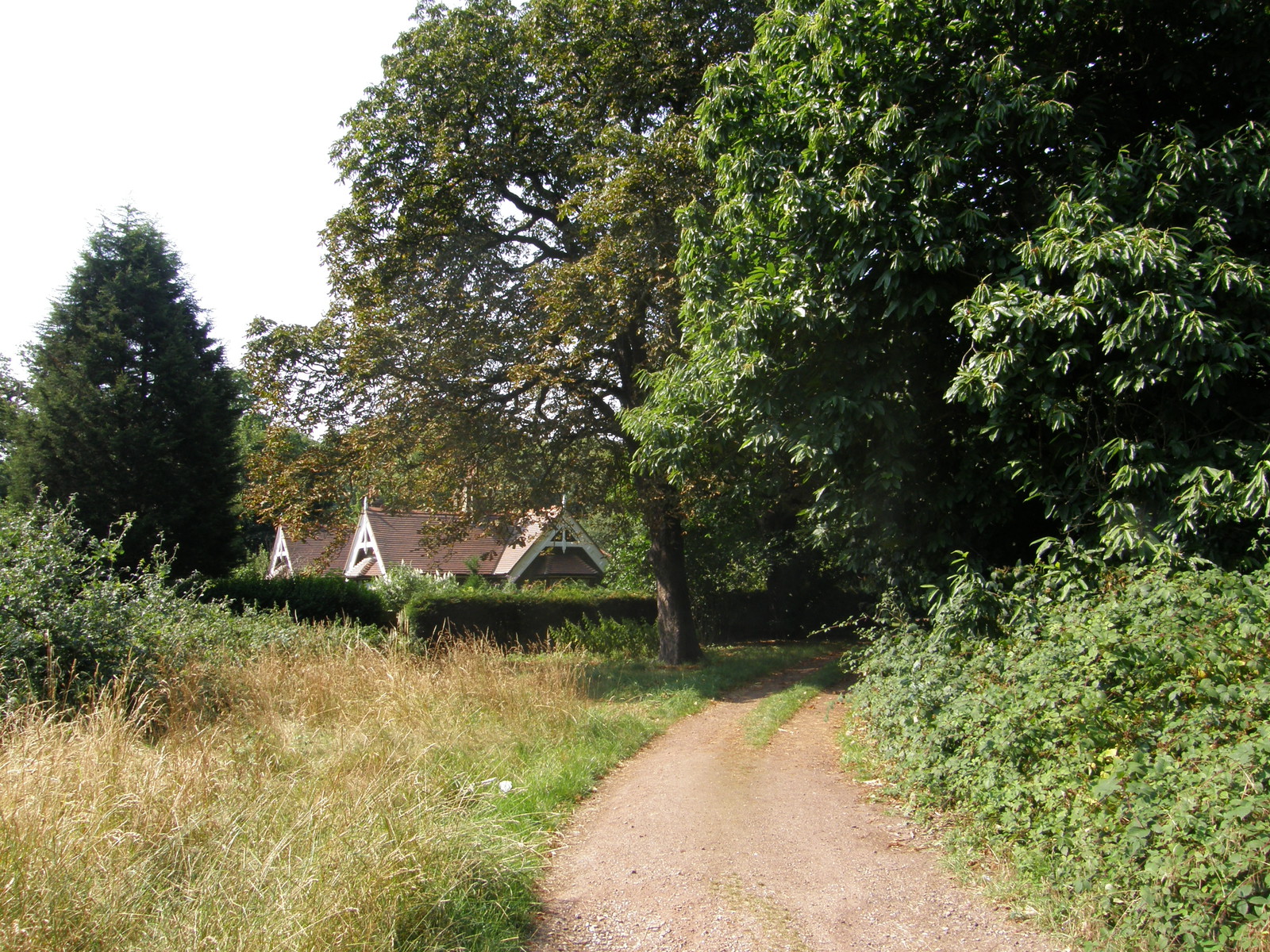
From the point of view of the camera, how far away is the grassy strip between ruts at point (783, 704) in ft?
33.3

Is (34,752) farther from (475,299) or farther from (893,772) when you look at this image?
(475,299)

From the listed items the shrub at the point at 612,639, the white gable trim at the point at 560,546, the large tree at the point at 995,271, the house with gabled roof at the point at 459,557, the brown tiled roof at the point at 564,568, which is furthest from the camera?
the brown tiled roof at the point at 564,568

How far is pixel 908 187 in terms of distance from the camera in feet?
25.4

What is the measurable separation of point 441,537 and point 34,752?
10972mm

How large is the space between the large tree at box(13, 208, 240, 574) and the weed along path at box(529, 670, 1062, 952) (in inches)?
727

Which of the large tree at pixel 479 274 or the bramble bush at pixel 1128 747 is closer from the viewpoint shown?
the bramble bush at pixel 1128 747

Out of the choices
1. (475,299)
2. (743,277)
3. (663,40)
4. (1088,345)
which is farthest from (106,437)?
(1088,345)

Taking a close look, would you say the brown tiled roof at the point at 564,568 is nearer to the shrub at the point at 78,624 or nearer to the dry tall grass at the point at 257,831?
the shrub at the point at 78,624

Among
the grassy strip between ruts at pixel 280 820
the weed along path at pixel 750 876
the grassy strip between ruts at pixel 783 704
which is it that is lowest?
the grassy strip between ruts at pixel 783 704

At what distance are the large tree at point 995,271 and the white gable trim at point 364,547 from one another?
27357 millimetres

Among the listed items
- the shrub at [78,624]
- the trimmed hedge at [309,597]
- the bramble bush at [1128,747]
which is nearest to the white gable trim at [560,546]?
the trimmed hedge at [309,597]

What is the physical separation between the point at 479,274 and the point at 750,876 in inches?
478

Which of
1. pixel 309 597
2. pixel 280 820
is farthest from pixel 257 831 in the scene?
pixel 309 597

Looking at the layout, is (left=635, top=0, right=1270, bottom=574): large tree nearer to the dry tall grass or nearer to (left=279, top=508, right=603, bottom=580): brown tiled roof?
the dry tall grass
